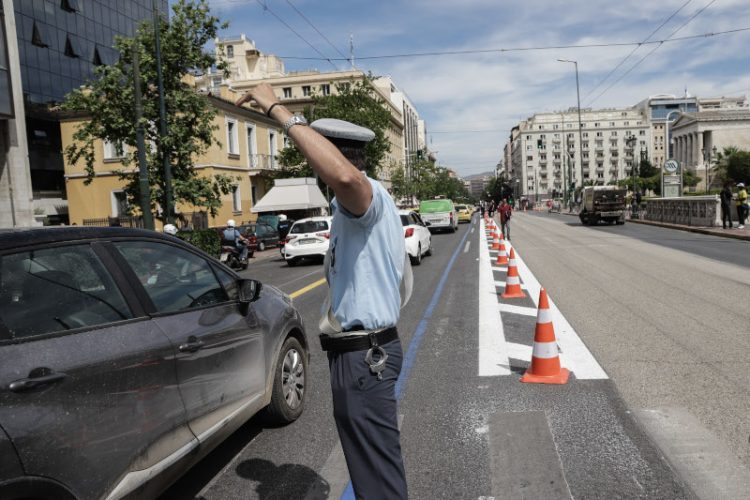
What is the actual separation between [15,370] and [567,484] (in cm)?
278

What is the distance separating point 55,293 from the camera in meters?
2.55

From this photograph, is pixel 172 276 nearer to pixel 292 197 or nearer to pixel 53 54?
pixel 292 197

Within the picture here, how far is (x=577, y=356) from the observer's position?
6098mm

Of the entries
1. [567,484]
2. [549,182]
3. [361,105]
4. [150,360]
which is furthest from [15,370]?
[549,182]

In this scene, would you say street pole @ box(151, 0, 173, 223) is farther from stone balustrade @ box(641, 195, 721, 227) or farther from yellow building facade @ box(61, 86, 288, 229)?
stone balustrade @ box(641, 195, 721, 227)

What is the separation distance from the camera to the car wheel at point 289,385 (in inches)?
167

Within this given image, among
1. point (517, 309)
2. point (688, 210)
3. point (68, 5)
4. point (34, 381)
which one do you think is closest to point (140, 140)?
point (517, 309)

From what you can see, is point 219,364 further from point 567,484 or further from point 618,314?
point 618,314

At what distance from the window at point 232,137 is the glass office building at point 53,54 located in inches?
423

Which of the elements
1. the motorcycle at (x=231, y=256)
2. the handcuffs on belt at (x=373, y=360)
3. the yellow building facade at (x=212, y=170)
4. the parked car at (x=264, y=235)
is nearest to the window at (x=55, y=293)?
the handcuffs on belt at (x=373, y=360)

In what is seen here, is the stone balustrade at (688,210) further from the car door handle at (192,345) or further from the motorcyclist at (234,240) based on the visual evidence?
the car door handle at (192,345)

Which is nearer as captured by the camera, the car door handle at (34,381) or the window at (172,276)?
the car door handle at (34,381)

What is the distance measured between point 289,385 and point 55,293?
2.21m

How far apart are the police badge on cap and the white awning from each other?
91.7 ft
